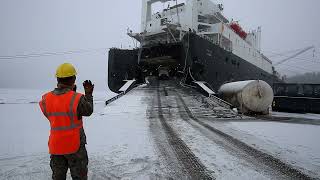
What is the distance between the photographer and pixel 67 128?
2.90m

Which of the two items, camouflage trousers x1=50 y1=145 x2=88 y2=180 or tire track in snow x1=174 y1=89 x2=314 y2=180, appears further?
tire track in snow x1=174 y1=89 x2=314 y2=180

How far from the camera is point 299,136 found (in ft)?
23.8

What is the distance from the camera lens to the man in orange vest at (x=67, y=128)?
2.88 metres

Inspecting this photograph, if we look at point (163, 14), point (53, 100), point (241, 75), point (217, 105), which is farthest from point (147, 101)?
point (241, 75)

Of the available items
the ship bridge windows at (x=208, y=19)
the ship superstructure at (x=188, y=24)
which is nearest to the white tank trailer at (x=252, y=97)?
the ship superstructure at (x=188, y=24)

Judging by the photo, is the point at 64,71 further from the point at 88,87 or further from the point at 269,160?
the point at 269,160

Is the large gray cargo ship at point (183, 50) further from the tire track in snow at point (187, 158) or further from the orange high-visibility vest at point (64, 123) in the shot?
the orange high-visibility vest at point (64, 123)

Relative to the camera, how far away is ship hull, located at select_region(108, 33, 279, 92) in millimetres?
17797

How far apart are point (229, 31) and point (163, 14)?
5.82 meters

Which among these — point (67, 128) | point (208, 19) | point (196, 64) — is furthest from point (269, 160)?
point (208, 19)

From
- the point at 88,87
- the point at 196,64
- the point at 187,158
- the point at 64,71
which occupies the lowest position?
the point at 187,158

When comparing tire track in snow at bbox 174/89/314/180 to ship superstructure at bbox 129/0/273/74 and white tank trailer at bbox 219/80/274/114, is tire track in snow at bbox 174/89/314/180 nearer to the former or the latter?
white tank trailer at bbox 219/80/274/114

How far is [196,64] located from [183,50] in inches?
49.2

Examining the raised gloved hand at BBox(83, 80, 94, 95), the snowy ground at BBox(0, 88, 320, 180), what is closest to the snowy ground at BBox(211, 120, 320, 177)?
the snowy ground at BBox(0, 88, 320, 180)
